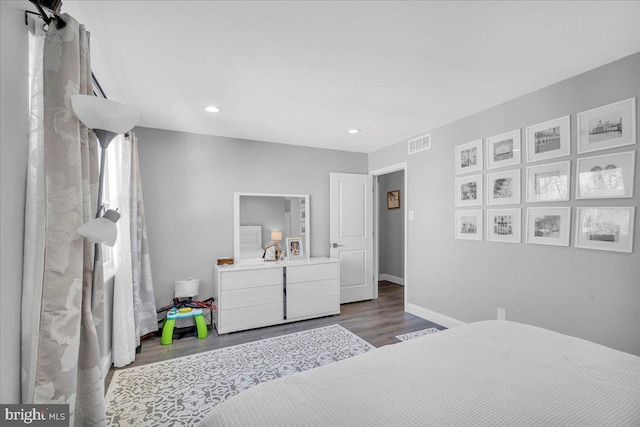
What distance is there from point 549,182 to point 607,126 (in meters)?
0.54

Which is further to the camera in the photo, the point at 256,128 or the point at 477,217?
the point at 256,128

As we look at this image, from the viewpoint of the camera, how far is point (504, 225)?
288 cm

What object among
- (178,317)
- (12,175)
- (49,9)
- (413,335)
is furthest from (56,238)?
(413,335)

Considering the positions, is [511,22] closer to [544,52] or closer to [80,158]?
[544,52]

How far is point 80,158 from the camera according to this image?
50.6 inches

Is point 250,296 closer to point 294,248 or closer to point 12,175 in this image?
point 294,248

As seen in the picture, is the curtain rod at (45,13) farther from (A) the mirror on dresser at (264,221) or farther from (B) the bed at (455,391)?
(A) the mirror on dresser at (264,221)

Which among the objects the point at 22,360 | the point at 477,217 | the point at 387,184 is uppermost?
the point at 387,184

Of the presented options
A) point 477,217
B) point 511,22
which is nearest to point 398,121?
point 477,217

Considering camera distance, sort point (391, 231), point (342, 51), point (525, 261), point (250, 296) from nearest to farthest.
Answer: point (342, 51)
point (525, 261)
point (250, 296)
point (391, 231)

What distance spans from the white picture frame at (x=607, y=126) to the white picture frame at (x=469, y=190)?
0.92 metres

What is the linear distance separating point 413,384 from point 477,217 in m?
2.47

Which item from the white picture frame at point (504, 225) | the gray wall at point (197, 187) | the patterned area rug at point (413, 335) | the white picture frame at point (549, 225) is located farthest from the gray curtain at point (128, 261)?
the white picture frame at point (549, 225)

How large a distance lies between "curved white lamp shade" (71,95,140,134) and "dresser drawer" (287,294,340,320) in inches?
115
